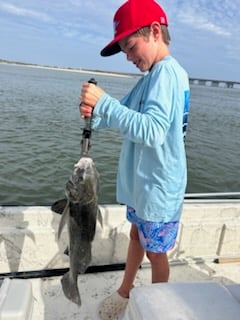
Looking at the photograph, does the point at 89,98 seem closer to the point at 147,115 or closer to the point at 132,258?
the point at 147,115

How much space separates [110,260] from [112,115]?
6.22 feet

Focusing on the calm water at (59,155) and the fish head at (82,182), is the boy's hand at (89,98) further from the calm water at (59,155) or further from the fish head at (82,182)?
the calm water at (59,155)

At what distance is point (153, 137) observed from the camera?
1.95 metres

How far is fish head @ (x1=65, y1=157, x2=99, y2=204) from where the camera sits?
193cm

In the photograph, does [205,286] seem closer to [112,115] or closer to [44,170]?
[112,115]

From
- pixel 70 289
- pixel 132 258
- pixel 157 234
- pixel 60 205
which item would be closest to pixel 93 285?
pixel 132 258

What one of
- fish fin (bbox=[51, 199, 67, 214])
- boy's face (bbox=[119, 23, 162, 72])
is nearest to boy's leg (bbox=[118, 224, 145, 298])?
fish fin (bbox=[51, 199, 67, 214])

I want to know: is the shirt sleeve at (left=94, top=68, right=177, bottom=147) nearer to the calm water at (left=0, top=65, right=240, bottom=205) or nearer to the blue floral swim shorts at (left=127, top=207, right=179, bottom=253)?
the blue floral swim shorts at (left=127, top=207, right=179, bottom=253)

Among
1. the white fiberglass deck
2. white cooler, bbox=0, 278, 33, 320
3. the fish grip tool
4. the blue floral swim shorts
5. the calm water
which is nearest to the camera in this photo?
the fish grip tool

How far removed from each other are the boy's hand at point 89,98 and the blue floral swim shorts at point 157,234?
0.86 metres

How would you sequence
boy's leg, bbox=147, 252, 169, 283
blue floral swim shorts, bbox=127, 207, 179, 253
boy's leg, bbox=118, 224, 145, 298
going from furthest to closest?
1. boy's leg, bbox=118, 224, 145, 298
2. boy's leg, bbox=147, 252, 169, 283
3. blue floral swim shorts, bbox=127, 207, 179, 253

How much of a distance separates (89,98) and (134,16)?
1.81ft

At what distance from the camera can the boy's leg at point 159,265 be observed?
2.49 m

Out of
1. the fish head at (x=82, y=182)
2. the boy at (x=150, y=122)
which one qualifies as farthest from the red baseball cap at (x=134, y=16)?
the fish head at (x=82, y=182)
